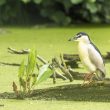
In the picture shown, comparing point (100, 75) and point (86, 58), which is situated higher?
point (86, 58)

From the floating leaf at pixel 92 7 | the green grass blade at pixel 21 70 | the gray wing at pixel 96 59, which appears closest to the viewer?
the green grass blade at pixel 21 70

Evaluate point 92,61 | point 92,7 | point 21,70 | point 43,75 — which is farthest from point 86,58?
point 92,7

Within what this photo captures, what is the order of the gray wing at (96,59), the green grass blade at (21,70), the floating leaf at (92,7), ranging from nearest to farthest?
the green grass blade at (21,70), the gray wing at (96,59), the floating leaf at (92,7)

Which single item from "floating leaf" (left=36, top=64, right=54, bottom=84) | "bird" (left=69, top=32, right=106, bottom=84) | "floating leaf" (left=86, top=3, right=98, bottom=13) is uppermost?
"floating leaf" (left=86, top=3, right=98, bottom=13)

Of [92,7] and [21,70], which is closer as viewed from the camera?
[21,70]

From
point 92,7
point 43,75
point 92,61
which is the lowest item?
point 43,75

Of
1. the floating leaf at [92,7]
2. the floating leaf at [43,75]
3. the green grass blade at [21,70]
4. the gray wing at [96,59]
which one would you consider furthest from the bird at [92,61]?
the floating leaf at [92,7]

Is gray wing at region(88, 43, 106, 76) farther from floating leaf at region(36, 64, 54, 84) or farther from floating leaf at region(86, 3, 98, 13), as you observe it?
floating leaf at region(86, 3, 98, 13)

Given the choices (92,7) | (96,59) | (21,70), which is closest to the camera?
(21,70)

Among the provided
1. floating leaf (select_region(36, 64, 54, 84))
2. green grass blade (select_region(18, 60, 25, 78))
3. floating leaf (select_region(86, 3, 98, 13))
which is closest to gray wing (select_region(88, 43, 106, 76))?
floating leaf (select_region(36, 64, 54, 84))

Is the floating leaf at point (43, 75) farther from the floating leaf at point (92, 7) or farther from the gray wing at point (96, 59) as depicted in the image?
the floating leaf at point (92, 7)

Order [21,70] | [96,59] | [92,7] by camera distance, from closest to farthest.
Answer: [21,70] < [96,59] < [92,7]

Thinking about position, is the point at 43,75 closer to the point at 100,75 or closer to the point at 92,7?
the point at 100,75

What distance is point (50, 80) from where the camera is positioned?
14.2 ft
